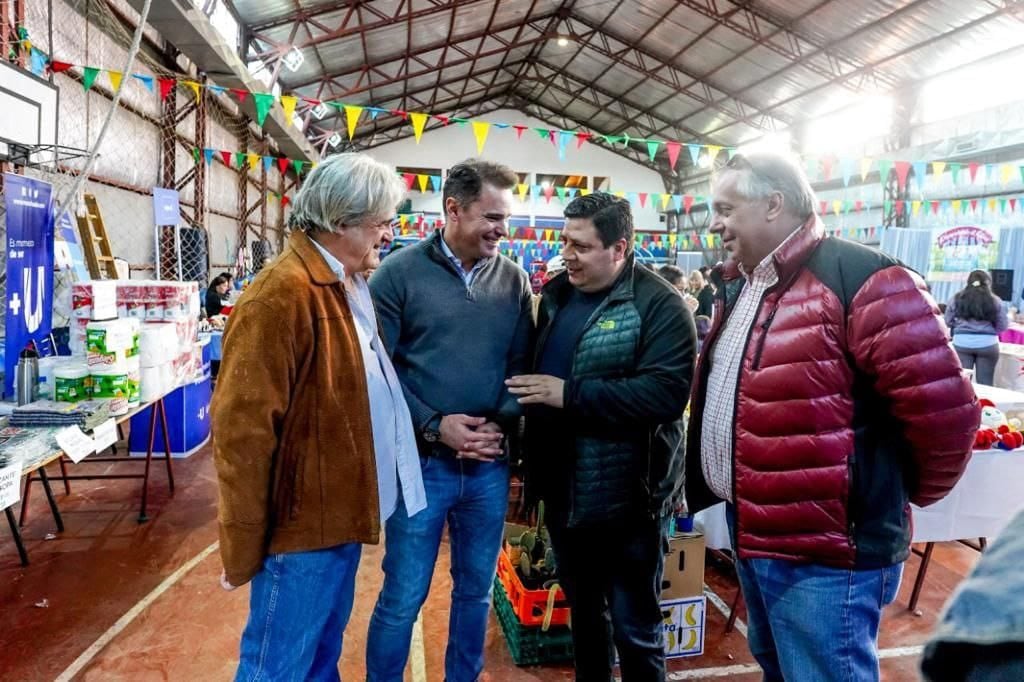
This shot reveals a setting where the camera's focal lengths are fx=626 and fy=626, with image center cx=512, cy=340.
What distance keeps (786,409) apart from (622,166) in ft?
72.4

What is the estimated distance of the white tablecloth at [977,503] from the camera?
8.80 feet

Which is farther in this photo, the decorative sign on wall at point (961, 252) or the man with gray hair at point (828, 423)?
the decorative sign on wall at point (961, 252)

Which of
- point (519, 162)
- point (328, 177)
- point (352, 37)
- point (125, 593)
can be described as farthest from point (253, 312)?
point (519, 162)

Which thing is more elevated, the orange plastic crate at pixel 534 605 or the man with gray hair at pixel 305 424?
the man with gray hair at pixel 305 424

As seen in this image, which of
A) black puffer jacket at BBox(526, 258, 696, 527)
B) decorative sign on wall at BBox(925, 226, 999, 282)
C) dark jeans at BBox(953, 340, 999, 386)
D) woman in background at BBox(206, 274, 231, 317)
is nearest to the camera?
black puffer jacket at BBox(526, 258, 696, 527)

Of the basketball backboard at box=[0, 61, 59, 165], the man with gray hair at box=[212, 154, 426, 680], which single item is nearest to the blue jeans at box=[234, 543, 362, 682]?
the man with gray hair at box=[212, 154, 426, 680]

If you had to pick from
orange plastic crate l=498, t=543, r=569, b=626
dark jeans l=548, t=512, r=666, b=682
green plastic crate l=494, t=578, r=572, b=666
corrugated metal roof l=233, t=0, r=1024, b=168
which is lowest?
green plastic crate l=494, t=578, r=572, b=666

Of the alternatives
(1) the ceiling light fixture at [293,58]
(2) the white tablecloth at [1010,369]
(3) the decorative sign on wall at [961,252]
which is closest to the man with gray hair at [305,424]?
(2) the white tablecloth at [1010,369]

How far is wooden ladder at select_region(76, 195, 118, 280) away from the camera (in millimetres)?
4629

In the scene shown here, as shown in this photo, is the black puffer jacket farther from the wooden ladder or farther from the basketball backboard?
the wooden ladder

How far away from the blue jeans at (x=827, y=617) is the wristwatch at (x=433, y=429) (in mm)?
890

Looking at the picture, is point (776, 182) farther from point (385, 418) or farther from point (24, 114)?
point (24, 114)

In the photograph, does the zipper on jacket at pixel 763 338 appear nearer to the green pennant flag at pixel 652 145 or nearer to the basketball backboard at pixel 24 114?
the basketball backboard at pixel 24 114

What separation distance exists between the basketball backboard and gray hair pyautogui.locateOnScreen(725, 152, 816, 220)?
3.54m
